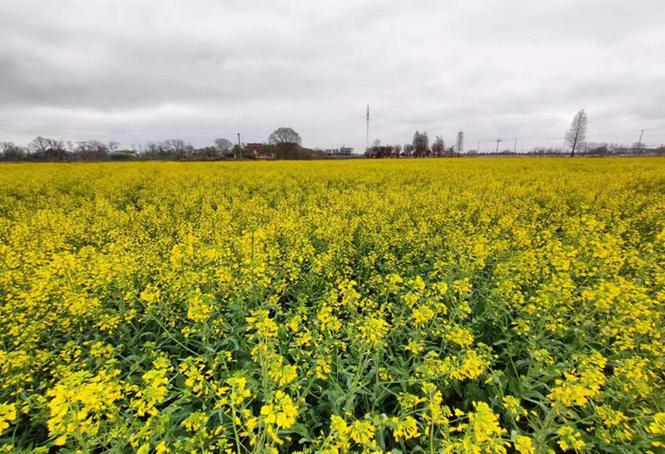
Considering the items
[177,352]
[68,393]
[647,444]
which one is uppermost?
[68,393]

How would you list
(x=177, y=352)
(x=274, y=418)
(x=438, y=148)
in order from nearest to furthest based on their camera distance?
(x=274, y=418), (x=177, y=352), (x=438, y=148)

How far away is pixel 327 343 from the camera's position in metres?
2.27

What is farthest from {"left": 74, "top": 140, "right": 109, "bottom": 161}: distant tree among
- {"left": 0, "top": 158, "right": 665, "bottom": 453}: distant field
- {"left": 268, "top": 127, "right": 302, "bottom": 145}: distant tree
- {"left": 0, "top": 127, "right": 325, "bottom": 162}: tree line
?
{"left": 0, "top": 158, "right": 665, "bottom": 453}: distant field

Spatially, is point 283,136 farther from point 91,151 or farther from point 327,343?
point 327,343

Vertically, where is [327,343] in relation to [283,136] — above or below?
below

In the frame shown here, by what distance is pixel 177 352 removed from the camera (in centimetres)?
319

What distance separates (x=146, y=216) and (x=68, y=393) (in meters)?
7.03

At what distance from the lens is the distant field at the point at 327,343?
170cm

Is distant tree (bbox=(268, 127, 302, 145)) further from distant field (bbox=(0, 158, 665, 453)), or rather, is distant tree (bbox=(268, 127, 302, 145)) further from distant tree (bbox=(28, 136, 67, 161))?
distant field (bbox=(0, 158, 665, 453))

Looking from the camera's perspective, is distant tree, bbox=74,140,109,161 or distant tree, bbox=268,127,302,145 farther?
distant tree, bbox=268,127,302,145

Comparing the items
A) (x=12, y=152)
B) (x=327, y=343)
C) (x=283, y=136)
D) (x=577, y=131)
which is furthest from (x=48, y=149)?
(x=577, y=131)

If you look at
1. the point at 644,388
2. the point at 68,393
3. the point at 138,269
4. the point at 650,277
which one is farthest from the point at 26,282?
the point at 650,277

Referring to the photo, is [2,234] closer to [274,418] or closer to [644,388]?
[274,418]

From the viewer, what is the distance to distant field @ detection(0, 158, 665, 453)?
170 cm
